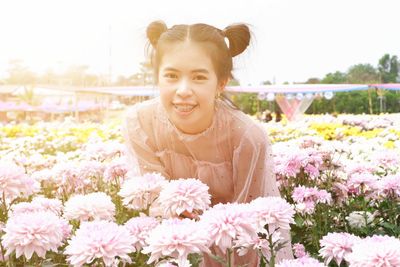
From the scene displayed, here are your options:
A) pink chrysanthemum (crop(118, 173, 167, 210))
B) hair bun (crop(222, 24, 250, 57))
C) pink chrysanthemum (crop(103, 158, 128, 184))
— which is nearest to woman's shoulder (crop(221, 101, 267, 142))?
hair bun (crop(222, 24, 250, 57))

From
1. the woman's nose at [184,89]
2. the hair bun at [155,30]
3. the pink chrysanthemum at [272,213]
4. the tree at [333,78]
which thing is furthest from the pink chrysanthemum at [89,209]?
the tree at [333,78]

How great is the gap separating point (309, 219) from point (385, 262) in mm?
1581

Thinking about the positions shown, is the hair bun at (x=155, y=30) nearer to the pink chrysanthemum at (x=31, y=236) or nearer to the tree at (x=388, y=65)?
the pink chrysanthemum at (x=31, y=236)

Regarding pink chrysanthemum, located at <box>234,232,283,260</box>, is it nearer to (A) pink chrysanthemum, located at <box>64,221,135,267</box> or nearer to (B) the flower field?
(B) the flower field

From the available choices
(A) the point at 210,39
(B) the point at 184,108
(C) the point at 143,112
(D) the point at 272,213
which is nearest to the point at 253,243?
(D) the point at 272,213

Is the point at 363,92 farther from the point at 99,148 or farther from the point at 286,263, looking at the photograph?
the point at 286,263

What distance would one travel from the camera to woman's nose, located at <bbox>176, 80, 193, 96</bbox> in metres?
2.43

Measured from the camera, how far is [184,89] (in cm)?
244

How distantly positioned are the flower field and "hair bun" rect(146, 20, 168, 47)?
69cm

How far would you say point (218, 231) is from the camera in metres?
1.48

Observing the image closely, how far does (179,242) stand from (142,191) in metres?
0.59

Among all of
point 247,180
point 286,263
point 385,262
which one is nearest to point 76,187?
point 247,180

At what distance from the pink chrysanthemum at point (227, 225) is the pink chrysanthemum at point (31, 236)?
0.42 meters

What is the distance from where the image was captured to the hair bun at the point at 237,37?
2928 millimetres
